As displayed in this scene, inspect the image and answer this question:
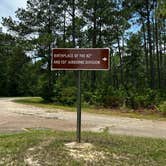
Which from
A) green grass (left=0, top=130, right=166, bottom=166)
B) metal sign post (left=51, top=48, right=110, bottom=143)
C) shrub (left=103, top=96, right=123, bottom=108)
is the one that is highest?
metal sign post (left=51, top=48, right=110, bottom=143)

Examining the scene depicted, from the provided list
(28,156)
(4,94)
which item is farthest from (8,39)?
(28,156)

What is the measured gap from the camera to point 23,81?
72.5m

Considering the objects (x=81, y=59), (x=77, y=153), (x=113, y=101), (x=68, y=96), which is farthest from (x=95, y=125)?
(x=68, y=96)

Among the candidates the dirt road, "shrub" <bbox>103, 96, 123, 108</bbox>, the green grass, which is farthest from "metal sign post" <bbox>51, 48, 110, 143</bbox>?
"shrub" <bbox>103, 96, 123, 108</bbox>

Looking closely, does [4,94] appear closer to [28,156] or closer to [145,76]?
[145,76]

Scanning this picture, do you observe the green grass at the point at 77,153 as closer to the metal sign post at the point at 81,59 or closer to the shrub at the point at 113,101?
the metal sign post at the point at 81,59

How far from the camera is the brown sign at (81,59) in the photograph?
9.16 meters

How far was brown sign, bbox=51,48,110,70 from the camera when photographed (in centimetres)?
916

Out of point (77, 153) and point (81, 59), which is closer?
point (77, 153)

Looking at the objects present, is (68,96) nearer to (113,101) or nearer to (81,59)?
(113,101)

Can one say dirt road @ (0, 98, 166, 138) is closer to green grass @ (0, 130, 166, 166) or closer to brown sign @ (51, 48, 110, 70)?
green grass @ (0, 130, 166, 166)

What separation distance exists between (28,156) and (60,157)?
663 millimetres

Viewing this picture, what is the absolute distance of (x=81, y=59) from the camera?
9.30 m

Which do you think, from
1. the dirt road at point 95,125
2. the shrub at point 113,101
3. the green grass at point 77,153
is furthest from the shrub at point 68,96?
the green grass at point 77,153
